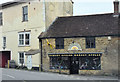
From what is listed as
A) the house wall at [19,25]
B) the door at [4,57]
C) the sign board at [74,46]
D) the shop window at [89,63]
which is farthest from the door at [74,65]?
the door at [4,57]

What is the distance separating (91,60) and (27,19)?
34.4 ft

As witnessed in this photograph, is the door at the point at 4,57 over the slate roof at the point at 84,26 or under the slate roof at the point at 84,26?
under

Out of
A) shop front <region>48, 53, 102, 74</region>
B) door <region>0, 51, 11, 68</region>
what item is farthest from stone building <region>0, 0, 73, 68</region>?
shop front <region>48, 53, 102, 74</region>

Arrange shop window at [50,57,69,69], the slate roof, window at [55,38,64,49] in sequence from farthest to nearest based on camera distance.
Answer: window at [55,38,64,49] < shop window at [50,57,69,69] < the slate roof

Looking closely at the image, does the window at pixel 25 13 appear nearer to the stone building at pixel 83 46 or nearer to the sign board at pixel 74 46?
the stone building at pixel 83 46

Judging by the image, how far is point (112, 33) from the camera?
2130cm

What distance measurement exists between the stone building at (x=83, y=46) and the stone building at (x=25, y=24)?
1.55m

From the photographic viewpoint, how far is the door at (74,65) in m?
22.8

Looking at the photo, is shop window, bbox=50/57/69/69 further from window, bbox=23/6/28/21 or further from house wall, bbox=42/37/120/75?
window, bbox=23/6/28/21

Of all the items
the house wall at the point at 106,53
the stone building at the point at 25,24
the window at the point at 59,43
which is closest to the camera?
the house wall at the point at 106,53

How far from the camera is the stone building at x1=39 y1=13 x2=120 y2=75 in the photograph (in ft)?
70.0

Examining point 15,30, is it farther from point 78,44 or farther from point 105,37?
point 105,37

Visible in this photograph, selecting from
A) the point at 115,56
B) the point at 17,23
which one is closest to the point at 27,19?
the point at 17,23

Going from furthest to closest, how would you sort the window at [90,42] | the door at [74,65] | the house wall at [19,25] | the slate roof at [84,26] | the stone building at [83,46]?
1. the house wall at [19,25]
2. the door at [74,65]
3. the slate roof at [84,26]
4. the window at [90,42]
5. the stone building at [83,46]
